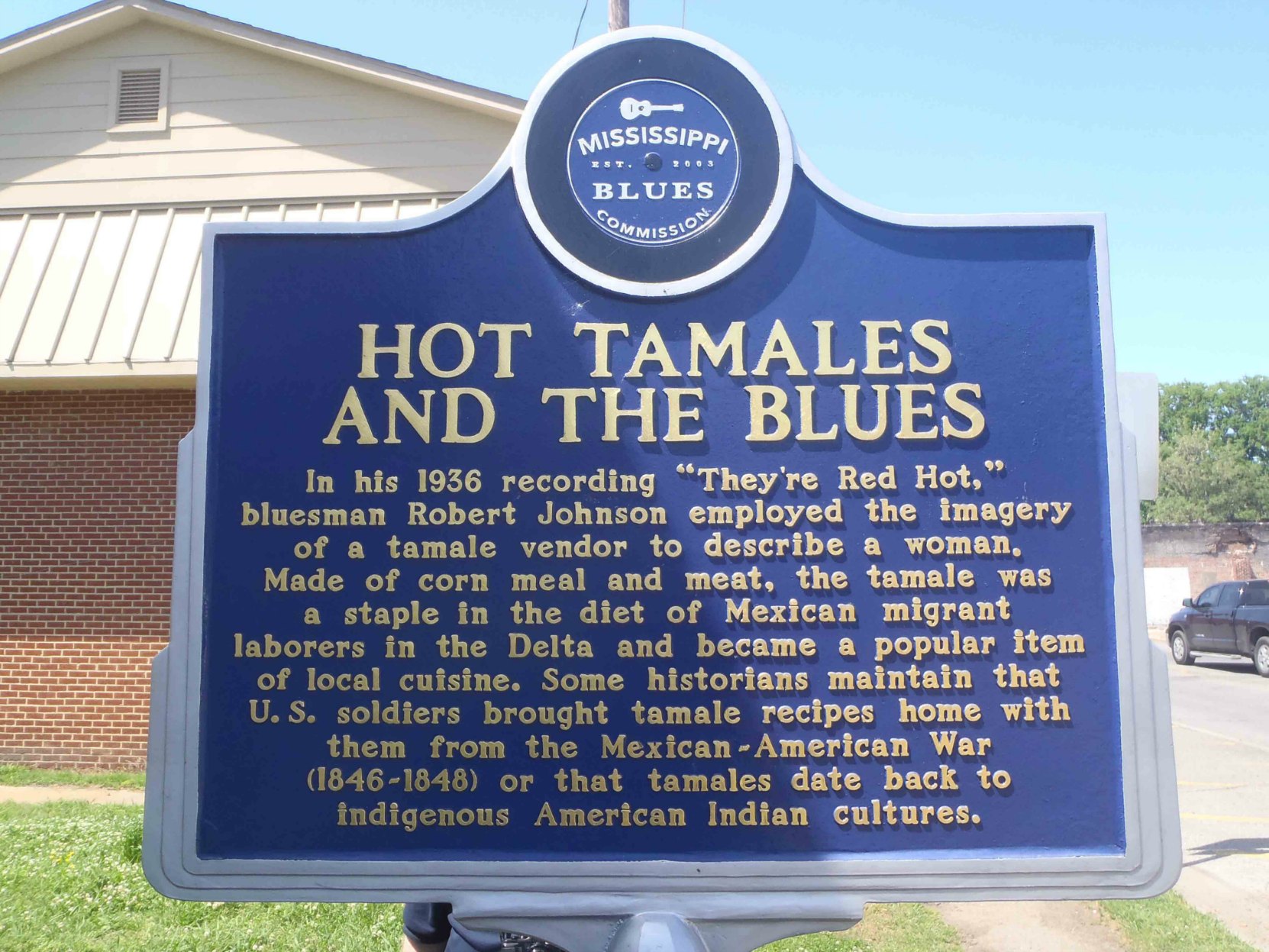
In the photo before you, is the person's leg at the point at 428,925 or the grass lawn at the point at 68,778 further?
the grass lawn at the point at 68,778

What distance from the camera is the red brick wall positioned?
8.55 meters

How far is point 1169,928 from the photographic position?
516cm

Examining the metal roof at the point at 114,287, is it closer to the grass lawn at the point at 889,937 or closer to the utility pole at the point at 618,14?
the utility pole at the point at 618,14

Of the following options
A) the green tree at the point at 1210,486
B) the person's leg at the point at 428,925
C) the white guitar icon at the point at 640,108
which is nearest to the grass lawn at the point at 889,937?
the person's leg at the point at 428,925

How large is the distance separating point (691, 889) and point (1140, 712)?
1.16 metres

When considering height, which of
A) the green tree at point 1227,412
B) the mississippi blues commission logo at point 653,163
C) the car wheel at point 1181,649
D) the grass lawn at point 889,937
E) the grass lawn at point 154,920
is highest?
the green tree at point 1227,412

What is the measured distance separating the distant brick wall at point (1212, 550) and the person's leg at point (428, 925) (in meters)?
30.1

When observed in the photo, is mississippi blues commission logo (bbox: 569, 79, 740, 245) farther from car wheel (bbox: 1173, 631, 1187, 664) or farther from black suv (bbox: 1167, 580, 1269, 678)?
car wheel (bbox: 1173, 631, 1187, 664)

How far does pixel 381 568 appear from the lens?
8.11ft

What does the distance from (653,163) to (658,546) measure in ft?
3.21

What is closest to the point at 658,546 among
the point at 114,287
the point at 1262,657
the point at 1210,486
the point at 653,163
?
the point at 653,163

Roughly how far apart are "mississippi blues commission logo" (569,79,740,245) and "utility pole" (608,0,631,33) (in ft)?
8.69

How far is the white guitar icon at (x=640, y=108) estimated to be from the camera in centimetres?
256

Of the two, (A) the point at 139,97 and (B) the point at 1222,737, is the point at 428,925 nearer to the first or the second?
(A) the point at 139,97
